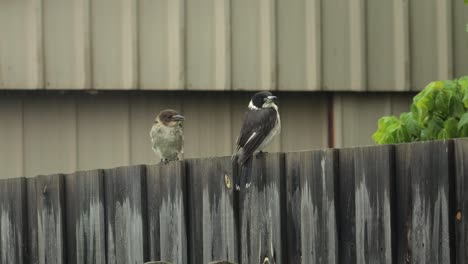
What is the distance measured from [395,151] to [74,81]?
5601mm

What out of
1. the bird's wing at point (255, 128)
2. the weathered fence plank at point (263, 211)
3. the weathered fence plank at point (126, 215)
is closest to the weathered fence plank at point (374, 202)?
the weathered fence plank at point (263, 211)

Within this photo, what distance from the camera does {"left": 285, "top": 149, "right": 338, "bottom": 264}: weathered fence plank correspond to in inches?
178

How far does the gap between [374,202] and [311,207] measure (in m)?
0.46

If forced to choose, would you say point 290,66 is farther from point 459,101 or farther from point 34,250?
point 34,250

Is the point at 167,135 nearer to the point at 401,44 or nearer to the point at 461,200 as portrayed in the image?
the point at 401,44

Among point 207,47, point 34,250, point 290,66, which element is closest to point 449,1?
point 290,66

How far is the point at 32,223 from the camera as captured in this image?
24.2ft

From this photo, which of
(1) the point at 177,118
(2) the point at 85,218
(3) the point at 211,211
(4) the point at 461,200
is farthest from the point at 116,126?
(4) the point at 461,200

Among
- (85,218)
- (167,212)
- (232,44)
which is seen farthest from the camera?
(232,44)

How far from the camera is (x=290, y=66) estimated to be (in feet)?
31.9

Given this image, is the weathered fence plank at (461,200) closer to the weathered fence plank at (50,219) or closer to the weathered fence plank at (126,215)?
the weathered fence plank at (126,215)

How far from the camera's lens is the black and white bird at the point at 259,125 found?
6.36m

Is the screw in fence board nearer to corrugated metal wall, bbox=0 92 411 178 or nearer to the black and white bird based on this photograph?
the black and white bird

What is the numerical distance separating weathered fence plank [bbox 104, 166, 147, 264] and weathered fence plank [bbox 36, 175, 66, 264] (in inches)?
20.3
